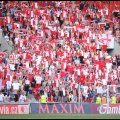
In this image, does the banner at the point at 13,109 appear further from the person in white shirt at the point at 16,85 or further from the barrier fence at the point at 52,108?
the person in white shirt at the point at 16,85

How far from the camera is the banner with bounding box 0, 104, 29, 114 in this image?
74.3 feet

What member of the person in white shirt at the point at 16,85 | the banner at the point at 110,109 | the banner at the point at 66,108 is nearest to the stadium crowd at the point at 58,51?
the person in white shirt at the point at 16,85

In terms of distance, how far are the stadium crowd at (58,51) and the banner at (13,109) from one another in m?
1.34

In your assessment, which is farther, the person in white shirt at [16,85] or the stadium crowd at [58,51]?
the stadium crowd at [58,51]

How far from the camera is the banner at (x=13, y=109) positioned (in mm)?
22634

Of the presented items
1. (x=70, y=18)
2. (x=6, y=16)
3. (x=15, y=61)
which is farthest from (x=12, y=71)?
(x=70, y=18)

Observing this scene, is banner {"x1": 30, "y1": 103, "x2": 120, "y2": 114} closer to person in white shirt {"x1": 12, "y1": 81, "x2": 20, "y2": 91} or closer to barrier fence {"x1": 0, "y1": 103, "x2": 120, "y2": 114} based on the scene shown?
barrier fence {"x1": 0, "y1": 103, "x2": 120, "y2": 114}

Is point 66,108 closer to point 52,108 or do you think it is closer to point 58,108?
point 58,108

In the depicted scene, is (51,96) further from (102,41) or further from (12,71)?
(102,41)

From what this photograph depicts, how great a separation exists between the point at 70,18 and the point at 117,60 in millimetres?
5414

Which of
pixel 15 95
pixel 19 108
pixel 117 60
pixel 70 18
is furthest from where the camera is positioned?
pixel 70 18

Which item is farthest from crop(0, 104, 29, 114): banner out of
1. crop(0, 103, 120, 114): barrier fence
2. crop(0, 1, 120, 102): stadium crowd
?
crop(0, 1, 120, 102): stadium crowd

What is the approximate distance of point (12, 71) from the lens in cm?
2670

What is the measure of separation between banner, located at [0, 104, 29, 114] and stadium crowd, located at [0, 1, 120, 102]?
Answer: 134cm
